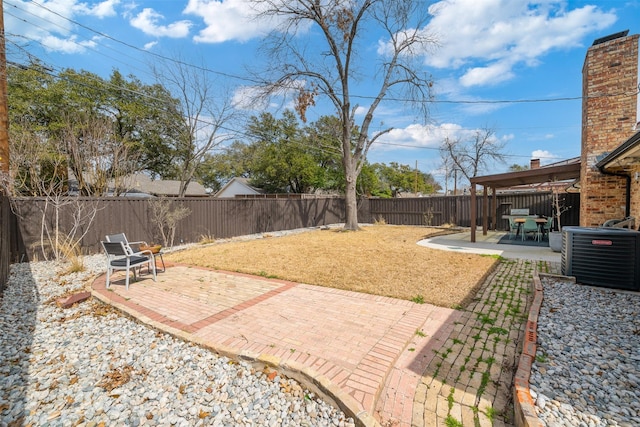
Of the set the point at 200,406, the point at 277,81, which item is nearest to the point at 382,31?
the point at 277,81

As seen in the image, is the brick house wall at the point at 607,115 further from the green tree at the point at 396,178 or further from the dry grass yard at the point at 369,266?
the green tree at the point at 396,178

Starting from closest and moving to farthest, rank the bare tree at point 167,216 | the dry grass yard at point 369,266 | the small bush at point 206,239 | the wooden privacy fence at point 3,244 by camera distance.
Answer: the dry grass yard at point 369,266
the wooden privacy fence at point 3,244
the bare tree at point 167,216
the small bush at point 206,239

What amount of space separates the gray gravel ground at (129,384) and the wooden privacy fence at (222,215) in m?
3.51

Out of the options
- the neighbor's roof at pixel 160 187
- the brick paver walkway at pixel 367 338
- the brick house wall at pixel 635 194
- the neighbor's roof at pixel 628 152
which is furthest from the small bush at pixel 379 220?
the neighbor's roof at pixel 160 187

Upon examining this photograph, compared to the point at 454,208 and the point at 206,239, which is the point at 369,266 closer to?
the point at 206,239

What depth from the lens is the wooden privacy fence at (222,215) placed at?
7.11 metres

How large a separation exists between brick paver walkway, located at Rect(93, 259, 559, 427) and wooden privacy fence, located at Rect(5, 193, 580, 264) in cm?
422

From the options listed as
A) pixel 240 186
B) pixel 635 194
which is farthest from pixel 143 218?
pixel 240 186

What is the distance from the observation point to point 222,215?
38.5 ft

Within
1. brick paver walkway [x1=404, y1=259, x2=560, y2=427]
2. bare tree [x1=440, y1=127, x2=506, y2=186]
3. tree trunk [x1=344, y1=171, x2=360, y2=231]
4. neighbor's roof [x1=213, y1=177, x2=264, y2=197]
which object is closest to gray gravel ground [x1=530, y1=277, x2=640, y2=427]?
brick paver walkway [x1=404, y1=259, x2=560, y2=427]

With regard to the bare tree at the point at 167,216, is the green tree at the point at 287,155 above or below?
above

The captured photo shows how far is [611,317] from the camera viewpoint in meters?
3.29

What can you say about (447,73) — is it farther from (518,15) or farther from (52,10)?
(52,10)

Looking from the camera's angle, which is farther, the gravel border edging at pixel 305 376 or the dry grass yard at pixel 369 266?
the dry grass yard at pixel 369 266
